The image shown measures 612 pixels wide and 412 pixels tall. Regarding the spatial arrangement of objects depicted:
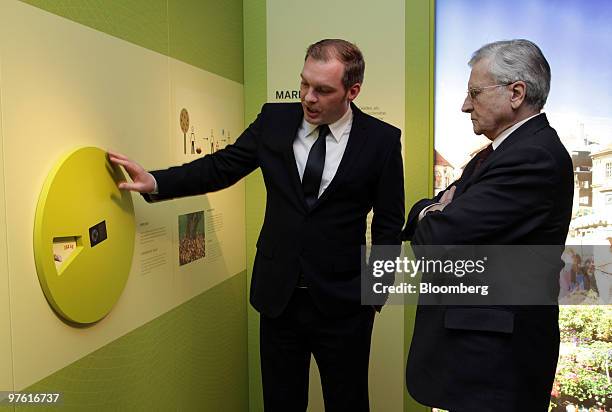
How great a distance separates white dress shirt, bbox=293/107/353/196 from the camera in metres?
2.30

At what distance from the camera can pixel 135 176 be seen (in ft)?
6.94

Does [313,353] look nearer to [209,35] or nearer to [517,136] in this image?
[517,136]

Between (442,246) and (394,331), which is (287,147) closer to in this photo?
(442,246)

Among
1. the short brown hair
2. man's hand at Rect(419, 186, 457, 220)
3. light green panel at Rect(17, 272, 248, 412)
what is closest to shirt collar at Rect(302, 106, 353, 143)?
the short brown hair

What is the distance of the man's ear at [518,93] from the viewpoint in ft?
6.04

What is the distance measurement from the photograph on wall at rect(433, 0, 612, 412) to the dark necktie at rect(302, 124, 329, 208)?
140 cm

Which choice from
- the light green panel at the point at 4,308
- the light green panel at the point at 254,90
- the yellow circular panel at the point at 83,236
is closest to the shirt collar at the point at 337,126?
the yellow circular panel at the point at 83,236

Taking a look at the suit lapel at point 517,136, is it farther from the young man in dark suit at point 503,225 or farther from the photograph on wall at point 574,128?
the photograph on wall at point 574,128

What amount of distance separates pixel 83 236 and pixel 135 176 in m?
0.34

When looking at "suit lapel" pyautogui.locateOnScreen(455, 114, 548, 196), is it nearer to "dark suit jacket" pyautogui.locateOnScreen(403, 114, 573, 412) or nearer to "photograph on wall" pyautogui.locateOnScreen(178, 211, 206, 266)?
"dark suit jacket" pyautogui.locateOnScreen(403, 114, 573, 412)

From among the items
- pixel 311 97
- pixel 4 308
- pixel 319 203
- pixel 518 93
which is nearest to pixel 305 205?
pixel 319 203

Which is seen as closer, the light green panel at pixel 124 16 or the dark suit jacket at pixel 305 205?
the light green panel at pixel 124 16

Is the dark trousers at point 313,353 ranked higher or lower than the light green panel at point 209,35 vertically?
lower

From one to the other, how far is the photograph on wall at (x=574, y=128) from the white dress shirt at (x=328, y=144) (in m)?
1.31
